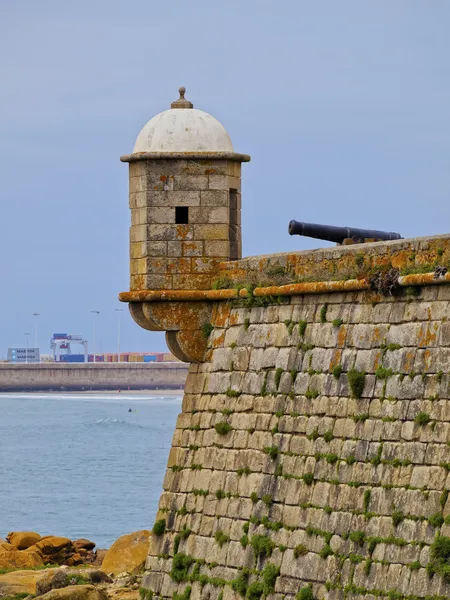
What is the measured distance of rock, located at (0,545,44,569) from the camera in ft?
96.7

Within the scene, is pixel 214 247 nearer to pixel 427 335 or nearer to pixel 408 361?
pixel 408 361

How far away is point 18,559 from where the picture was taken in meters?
29.8

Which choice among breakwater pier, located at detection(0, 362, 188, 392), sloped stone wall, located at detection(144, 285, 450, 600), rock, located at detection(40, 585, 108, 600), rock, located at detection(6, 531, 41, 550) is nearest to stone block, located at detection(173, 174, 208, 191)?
sloped stone wall, located at detection(144, 285, 450, 600)


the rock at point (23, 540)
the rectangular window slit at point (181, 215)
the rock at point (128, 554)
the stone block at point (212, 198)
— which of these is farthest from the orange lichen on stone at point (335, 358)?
the rock at point (23, 540)

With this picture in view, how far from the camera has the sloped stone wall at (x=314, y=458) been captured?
1680 centimetres

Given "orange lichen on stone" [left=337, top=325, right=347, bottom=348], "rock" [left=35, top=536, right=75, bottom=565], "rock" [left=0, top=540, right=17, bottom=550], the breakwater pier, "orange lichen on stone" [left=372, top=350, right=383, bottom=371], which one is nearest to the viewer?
"orange lichen on stone" [left=372, top=350, right=383, bottom=371]

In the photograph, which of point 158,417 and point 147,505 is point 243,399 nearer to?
point 147,505

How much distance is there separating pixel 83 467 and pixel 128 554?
5505cm

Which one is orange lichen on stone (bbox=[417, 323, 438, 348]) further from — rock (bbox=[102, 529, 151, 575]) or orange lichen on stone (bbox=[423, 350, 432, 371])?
rock (bbox=[102, 529, 151, 575])

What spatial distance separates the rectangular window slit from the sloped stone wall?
111 centimetres

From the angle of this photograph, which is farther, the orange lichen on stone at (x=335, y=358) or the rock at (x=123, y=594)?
the rock at (x=123, y=594)

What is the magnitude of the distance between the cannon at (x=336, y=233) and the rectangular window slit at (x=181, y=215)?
1.31 meters

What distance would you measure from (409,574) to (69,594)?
6.85 metres

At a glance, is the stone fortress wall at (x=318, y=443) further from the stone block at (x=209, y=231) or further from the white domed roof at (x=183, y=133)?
the white domed roof at (x=183, y=133)
